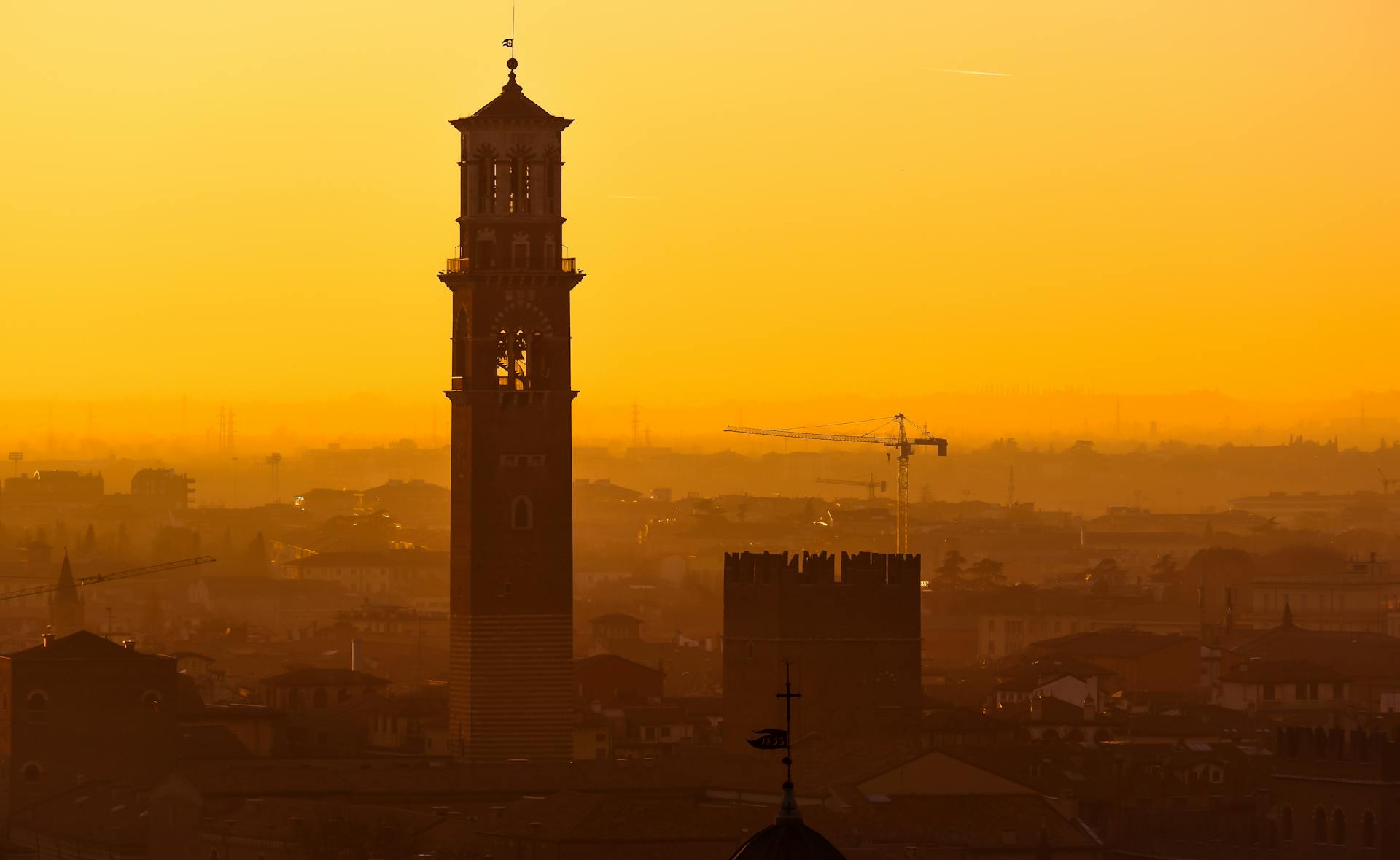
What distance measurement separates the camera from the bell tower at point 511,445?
8331 centimetres

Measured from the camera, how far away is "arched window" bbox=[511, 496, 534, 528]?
84.5 metres

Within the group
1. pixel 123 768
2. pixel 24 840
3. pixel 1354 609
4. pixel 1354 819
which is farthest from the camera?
pixel 1354 609

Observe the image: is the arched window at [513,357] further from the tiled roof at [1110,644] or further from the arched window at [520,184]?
the tiled roof at [1110,644]

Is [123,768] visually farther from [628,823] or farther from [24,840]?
[628,823]

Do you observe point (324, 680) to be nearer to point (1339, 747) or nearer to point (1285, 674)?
point (1285, 674)

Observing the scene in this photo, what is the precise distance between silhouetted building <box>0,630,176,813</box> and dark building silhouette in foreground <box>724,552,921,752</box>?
42.5ft

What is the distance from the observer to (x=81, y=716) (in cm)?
9325

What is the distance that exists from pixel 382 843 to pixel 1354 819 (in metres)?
17.7

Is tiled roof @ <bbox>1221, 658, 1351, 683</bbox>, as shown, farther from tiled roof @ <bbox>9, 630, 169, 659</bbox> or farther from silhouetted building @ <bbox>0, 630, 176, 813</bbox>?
silhouetted building @ <bbox>0, 630, 176, 813</bbox>

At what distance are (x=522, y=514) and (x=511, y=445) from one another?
1.41m

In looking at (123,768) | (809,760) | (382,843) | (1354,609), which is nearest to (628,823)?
(382,843)

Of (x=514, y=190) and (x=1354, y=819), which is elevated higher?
(x=514, y=190)

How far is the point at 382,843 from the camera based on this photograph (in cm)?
7125

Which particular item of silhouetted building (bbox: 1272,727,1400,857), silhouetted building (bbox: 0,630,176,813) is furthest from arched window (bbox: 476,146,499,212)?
silhouetted building (bbox: 1272,727,1400,857)
